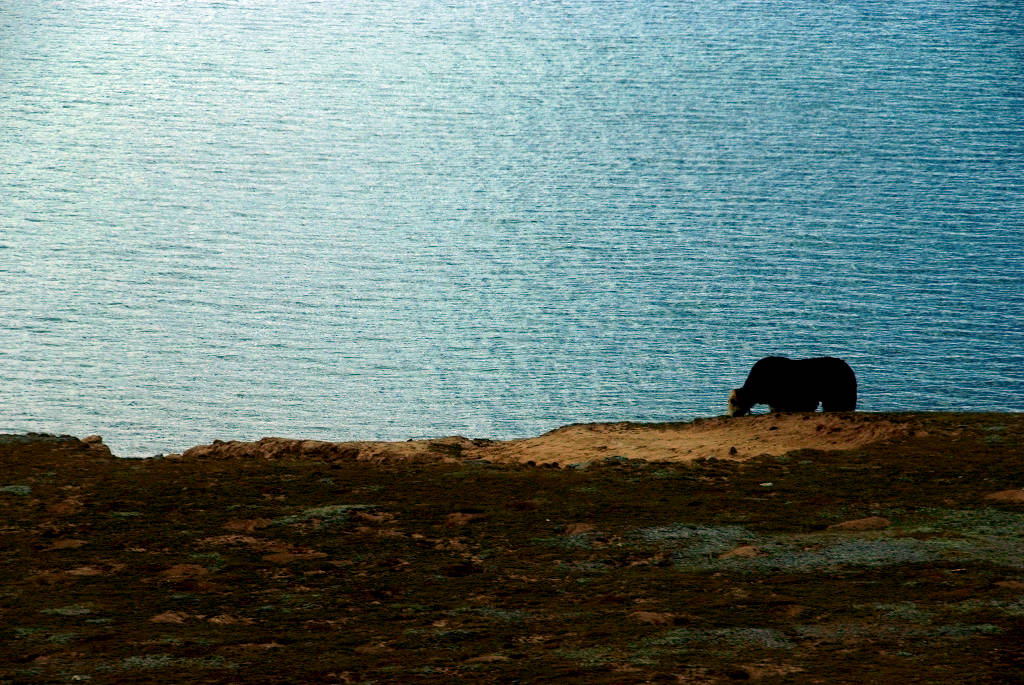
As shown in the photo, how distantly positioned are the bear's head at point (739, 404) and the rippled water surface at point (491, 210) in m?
2.00

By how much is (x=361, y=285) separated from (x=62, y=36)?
5.39 meters

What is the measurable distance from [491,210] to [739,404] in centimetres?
498

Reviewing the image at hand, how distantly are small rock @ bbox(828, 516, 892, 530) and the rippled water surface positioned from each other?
5.17 meters

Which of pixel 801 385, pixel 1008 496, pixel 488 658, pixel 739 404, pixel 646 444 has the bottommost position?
pixel 488 658

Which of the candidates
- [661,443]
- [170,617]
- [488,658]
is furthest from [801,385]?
[170,617]

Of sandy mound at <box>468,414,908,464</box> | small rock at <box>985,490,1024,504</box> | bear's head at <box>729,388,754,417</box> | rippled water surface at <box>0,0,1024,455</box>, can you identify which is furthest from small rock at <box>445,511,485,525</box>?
rippled water surface at <box>0,0,1024,455</box>

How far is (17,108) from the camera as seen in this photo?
1280 centimetres

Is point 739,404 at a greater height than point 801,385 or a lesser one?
lesser

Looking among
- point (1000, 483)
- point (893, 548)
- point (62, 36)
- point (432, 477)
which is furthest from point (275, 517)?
point (62, 36)

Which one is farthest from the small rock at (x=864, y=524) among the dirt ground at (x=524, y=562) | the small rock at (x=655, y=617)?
the small rock at (x=655, y=617)

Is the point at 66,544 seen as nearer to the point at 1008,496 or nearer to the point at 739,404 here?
the point at 1008,496

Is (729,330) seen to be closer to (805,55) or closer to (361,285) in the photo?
(361,285)

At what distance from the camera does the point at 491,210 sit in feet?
38.4

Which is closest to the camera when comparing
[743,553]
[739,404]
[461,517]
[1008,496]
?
[743,553]
